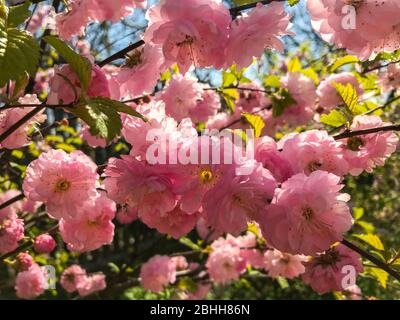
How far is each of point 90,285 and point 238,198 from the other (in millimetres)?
2788

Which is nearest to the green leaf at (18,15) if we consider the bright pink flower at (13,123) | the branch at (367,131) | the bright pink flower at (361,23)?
the bright pink flower at (13,123)

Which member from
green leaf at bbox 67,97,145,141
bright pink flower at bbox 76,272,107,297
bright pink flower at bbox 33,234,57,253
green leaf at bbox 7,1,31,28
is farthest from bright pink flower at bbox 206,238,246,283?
green leaf at bbox 7,1,31,28

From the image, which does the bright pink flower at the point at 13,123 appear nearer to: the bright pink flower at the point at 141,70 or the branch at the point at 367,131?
the bright pink flower at the point at 141,70

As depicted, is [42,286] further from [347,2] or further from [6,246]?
[347,2]

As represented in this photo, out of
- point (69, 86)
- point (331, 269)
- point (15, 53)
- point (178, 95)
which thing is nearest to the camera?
point (15, 53)

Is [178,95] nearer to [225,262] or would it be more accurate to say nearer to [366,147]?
[366,147]

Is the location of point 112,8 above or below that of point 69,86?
above

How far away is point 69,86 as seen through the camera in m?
1.16

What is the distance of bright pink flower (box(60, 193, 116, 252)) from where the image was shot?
158cm

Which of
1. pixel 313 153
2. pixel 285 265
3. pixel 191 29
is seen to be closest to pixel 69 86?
pixel 191 29

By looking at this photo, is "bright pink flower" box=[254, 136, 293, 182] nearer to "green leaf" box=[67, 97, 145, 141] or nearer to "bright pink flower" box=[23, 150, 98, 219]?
"green leaf" box=[67, 97, 145, 141]

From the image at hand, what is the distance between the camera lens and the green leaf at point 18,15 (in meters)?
1.01

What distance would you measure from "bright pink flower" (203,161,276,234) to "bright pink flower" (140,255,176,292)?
2371mm

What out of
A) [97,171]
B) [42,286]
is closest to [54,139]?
[42,286]
